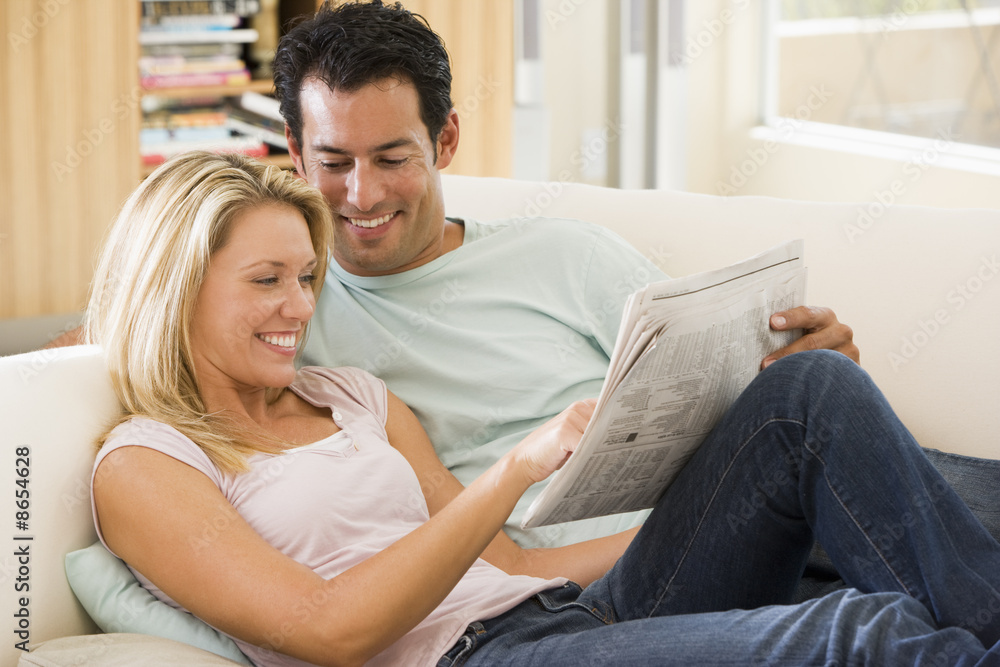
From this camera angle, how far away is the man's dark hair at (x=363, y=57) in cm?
149

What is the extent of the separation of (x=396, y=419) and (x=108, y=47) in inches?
73.6

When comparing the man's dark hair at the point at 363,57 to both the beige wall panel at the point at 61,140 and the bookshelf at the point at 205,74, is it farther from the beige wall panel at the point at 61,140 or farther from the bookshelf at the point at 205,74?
the bookshelf at the point at 205,74

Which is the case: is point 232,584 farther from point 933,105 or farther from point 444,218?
point 933,105

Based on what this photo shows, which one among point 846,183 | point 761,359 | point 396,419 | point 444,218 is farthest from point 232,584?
point 846,183

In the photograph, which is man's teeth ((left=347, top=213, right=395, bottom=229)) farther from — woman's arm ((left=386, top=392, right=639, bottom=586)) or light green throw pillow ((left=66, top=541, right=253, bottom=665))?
light green throw pillow ((left=66, top=541, right=253, bottom=665))

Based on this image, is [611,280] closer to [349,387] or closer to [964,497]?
[349,387]

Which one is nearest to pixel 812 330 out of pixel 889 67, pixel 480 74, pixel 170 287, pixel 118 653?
pixel 170 287

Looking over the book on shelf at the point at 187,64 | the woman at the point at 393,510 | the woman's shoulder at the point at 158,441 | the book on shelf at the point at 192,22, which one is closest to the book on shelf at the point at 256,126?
the book on shelf at the point at 187,64

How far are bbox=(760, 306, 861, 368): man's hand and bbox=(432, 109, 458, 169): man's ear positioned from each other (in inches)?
27.0

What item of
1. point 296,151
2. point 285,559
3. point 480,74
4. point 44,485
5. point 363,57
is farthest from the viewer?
point 480,74

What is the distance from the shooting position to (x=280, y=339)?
1.20m

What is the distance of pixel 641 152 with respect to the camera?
4070 mm

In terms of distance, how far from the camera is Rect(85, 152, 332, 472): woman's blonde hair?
3.69 feet

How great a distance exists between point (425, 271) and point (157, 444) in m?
0.62
